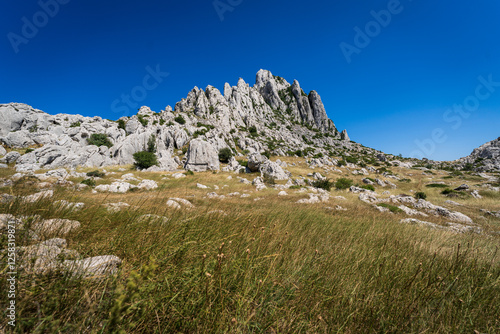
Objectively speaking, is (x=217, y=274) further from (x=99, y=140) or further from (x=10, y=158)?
(x=99, y=140)

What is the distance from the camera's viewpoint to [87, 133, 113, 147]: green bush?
127ft

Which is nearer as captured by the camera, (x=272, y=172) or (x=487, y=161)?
(x=272, y=172)

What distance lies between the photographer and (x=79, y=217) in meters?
3.56

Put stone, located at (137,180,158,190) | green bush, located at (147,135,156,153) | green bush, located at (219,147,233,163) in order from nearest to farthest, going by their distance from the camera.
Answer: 1. stone, located at (137,180,158,190)
2. green bush, located at (147,135,156,153)
3. green bush, located at (219,147,233,163)

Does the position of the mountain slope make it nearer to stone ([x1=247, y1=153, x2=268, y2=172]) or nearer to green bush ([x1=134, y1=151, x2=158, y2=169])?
green bush ([x1=134, y1=151, x2=158, y2=169])

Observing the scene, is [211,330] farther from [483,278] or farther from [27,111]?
[27,111]

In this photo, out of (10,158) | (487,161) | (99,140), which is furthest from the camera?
(487,161)

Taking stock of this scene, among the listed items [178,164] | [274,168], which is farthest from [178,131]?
[274,168]

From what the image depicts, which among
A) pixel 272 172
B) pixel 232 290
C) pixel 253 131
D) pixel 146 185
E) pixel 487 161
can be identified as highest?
pixel 253 131

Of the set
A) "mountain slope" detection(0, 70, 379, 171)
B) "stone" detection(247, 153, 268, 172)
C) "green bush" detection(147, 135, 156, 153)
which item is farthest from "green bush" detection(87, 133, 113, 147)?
"stone" detection(247, 153, 268, 172)

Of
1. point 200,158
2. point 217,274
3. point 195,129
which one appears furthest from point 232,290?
point 195,129

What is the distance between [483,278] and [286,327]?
4.00 metres

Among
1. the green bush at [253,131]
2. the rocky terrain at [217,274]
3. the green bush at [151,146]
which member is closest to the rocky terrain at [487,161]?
the green bush at [253,131]

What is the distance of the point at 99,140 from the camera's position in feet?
129
